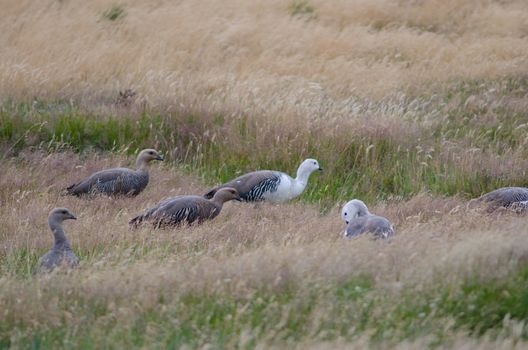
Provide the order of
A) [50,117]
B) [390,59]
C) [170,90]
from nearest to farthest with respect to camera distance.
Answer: [50,117], [170,90], [390,59]

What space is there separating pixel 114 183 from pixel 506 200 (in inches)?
180

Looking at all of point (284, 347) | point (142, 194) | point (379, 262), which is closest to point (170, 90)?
point (142, 194)

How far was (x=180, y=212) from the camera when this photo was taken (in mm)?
10445

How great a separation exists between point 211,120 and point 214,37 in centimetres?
469

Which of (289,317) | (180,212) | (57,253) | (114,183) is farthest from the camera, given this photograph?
(114,183)

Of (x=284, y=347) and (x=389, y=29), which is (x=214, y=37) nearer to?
(x=389, y=29)

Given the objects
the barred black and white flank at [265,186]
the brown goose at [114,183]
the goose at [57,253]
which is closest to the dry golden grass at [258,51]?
the barred black and white flank at [265,186]

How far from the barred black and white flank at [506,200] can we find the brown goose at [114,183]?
3958 millimetres

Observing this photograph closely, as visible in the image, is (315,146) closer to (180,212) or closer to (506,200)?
(506,200)

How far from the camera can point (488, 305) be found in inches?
268

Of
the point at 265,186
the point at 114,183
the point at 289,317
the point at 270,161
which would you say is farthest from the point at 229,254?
the point at 270,161

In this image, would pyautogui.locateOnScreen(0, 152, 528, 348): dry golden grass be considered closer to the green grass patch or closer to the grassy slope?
the green grass patch

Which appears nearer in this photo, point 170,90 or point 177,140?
point 177,140

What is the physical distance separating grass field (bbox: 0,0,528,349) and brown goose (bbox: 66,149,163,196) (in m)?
0.25
